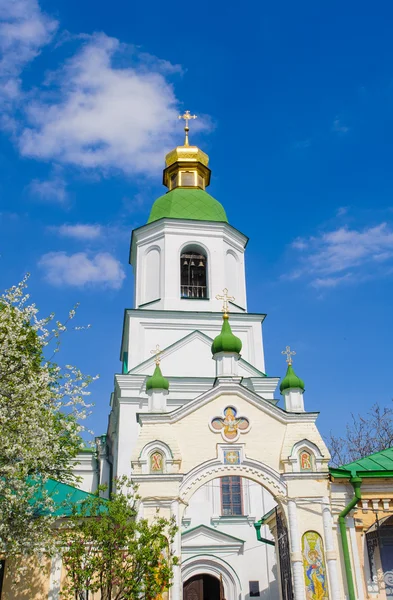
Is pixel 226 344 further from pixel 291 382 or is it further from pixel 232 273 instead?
pixel 232 273

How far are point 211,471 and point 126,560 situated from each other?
8.91 ft

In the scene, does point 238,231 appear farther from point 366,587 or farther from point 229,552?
point 366,587

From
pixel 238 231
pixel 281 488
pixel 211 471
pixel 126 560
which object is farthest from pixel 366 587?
pixel 238 231

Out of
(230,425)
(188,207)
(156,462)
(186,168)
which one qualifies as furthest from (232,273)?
(156,462)

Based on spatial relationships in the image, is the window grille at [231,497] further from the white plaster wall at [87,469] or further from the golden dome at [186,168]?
the golden dome at [186,168]

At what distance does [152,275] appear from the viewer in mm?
22406

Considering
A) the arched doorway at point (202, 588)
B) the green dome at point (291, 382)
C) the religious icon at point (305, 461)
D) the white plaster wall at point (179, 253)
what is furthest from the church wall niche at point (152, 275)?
the religious icon at point (305, 461)

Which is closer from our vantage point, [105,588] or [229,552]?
[105,588]

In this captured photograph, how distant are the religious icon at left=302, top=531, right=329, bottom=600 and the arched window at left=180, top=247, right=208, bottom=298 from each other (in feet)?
37.1

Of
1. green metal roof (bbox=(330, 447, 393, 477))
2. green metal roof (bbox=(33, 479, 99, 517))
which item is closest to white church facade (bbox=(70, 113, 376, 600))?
green metal roof (bbox=(330, 447, 393, 477))

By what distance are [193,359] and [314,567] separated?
924cm

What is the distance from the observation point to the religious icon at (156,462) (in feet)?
41.6

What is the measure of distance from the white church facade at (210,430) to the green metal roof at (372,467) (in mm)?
339

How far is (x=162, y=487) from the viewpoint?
12.5m
